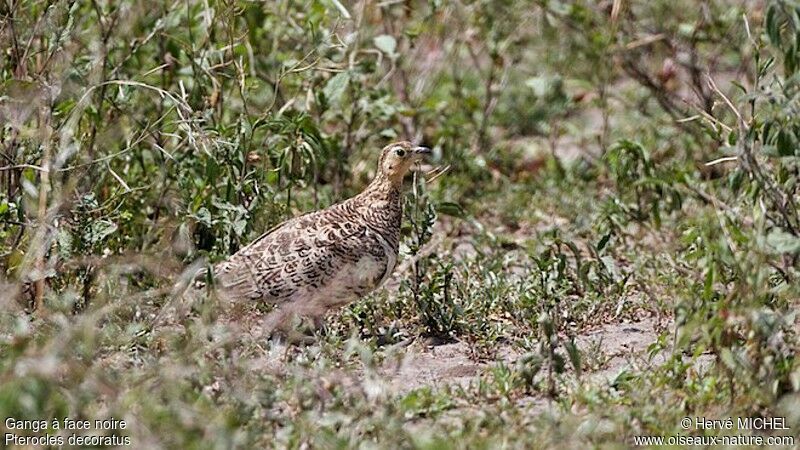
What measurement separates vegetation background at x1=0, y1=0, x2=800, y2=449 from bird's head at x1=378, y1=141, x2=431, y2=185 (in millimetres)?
167

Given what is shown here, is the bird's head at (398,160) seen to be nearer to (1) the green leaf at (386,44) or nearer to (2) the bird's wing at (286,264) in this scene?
(2) the bird's wing at (286,264)

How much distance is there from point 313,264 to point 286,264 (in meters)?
0.12

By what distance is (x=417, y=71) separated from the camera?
9477 mm

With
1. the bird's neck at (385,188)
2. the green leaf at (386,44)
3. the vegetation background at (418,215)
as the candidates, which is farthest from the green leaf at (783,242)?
the green leaf at (386,44)

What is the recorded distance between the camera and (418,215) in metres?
7.12

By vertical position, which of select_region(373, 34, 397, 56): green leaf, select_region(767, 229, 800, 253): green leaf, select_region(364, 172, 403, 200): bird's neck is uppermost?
select_region(373, 34, 397, 56): green leaf

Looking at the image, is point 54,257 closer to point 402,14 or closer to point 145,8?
point 145,8

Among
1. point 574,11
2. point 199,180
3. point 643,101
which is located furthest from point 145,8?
point 643,101

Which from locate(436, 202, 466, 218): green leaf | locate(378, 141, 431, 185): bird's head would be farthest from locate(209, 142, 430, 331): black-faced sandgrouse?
locate(436, 202, 466, 218): green leaf

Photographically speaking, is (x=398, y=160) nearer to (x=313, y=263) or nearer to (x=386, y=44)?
(x=313, y=263)

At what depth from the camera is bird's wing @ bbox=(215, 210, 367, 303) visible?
20.2ft

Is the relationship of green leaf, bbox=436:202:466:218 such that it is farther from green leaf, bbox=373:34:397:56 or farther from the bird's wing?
green leaf, bbox=373:34:397:56

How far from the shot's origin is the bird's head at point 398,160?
6688mm

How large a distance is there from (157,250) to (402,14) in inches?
119
